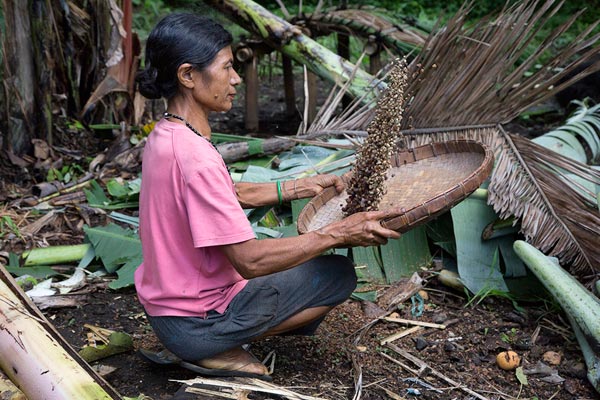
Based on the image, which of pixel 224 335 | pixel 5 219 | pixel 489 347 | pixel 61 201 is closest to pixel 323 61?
pixel 61 201

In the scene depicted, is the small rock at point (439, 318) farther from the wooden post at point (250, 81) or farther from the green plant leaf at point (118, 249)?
the wooden post at point (250, 81)

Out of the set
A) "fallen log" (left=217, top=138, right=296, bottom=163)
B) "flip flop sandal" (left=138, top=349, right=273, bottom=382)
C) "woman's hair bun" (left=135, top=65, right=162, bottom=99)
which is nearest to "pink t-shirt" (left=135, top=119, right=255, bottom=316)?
"woman's hair bun" (left=135, top=65, right=162, bottom=99)

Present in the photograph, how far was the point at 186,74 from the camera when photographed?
224 cm

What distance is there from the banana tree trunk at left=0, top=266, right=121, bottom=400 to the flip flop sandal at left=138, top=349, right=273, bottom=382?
0.33m

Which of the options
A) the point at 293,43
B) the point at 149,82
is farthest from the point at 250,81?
the point at 149,82

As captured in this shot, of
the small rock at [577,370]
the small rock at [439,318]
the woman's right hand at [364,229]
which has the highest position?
the woman's right hand at [364,229]

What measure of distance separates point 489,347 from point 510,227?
672 mm

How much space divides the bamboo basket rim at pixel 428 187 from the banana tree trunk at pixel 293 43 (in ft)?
5.67

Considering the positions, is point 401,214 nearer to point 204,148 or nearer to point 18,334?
point 204,148

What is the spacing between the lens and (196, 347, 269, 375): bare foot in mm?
2443

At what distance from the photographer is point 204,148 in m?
2.20

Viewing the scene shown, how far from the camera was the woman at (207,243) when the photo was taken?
2.15 metres

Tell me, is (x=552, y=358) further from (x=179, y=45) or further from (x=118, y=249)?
(x=118, y=249)

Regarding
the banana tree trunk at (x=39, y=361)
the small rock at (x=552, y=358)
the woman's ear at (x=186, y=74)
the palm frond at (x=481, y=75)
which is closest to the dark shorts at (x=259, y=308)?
the banana tree trunk at (x=39, y=361)
